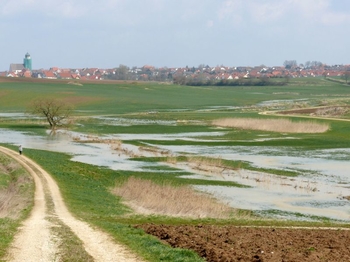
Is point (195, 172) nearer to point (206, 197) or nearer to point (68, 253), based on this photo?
point (206, 197)

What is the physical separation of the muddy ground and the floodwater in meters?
9.95

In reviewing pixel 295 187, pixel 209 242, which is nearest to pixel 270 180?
pixel 295 187

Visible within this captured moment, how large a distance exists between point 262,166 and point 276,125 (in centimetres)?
3387

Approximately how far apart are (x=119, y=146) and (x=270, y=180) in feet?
74.2

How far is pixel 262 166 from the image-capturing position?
48.0 meters

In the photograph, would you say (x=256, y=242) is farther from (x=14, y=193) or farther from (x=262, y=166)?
(x=262, y=166)

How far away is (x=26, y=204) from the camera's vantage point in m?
27.0

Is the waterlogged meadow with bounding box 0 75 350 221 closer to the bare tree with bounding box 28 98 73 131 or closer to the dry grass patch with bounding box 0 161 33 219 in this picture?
the bare tree with bounding box 28 98 73 131

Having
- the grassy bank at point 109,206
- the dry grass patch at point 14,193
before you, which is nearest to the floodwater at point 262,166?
the grassy bank at point 109,206

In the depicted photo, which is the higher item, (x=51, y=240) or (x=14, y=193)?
(x=51, y=240)

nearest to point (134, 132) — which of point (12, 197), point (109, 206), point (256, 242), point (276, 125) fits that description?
point (276, 125)

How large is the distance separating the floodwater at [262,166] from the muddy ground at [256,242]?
995 centimetres

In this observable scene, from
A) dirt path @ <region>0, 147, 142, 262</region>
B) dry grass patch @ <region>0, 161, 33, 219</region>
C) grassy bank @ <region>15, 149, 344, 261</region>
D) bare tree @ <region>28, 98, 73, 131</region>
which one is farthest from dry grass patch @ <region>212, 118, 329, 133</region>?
dirt path @ <region>0, 147, 142, 262</region>

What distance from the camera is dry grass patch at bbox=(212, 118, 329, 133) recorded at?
77000mm
